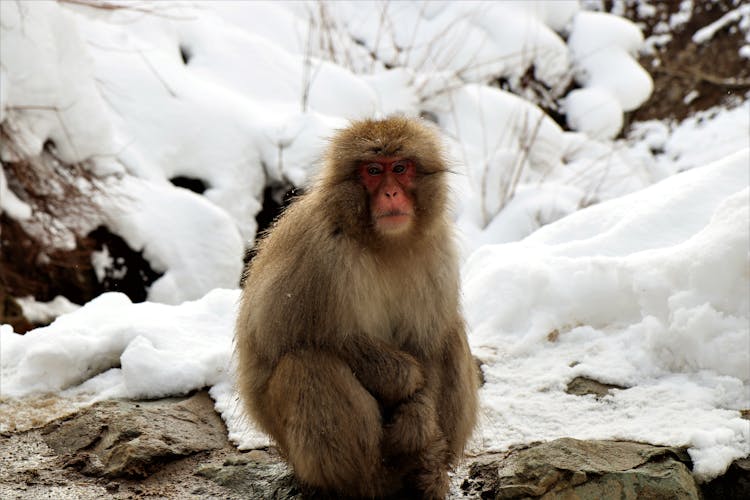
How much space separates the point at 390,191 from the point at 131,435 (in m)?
1.30

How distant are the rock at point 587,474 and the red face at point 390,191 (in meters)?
0.83

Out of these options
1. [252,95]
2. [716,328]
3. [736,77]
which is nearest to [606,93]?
[736,77]

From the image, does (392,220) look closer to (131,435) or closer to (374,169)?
(374,169)

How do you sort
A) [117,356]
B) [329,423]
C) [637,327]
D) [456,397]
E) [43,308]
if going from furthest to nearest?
[43,308] → [117,356] → [637,327] → [456,397] → [329,423]

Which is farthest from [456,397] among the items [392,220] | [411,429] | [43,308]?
[43,308]

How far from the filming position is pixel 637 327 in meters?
3.57

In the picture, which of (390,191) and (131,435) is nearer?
(390,191)

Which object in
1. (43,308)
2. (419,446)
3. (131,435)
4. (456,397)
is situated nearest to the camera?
(419,446)

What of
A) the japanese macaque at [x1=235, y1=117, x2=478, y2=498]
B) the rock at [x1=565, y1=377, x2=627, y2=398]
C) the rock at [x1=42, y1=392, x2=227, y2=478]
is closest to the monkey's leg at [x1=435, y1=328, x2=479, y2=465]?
the japanese macaque at [x1=235, y1=117, x2=478, y2=498]

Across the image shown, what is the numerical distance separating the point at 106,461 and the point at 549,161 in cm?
625

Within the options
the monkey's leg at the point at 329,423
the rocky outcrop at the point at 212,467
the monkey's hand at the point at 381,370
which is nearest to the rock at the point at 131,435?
the rocky outcrop at the point at 212,467

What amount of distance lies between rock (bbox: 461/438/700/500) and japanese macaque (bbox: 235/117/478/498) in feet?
0.56

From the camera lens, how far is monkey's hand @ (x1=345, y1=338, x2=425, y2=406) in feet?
8.72

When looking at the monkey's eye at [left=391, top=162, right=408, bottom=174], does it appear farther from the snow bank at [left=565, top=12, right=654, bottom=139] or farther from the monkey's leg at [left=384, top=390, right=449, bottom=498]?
the snow bank at [left=565, top=12, right=654, bottom=139]
